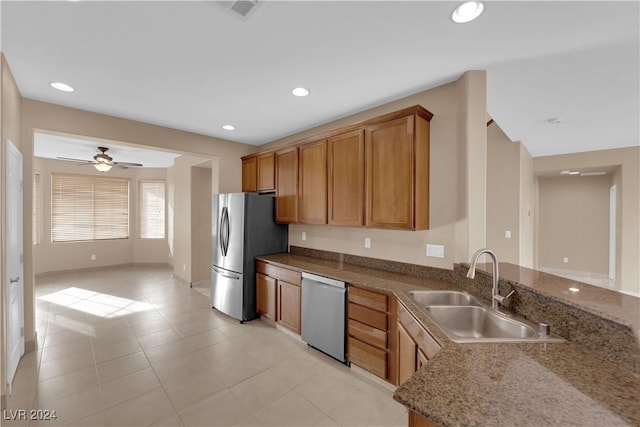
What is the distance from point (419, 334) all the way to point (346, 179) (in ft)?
5.78

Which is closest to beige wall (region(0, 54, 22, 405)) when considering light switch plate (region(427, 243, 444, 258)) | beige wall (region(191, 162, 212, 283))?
beige wall (region(191, 162, 212, 283))

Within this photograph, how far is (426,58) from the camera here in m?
2.09

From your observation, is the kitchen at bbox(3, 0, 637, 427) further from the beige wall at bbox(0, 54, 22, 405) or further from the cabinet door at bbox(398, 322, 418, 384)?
the cabinet door at bbox(398, 322, 418, 384)

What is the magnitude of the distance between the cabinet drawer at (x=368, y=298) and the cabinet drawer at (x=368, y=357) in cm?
37

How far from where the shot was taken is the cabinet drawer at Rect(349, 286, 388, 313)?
2303 mm

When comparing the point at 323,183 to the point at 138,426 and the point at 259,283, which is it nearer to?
the point at 259,283

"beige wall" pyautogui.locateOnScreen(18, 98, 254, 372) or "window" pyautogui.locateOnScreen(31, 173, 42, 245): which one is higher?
"beige wall" pyautogui.locateOnScreen(18, 98, 254, 372)

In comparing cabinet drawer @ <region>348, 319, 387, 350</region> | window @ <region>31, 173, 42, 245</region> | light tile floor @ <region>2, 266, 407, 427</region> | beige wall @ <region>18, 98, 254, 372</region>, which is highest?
beige wall @ <region>18, 98, 254, 372</region>

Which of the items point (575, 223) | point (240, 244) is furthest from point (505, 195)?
point (240, 244)

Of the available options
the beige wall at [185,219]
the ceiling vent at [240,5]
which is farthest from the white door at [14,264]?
the beige wall at [185,219]

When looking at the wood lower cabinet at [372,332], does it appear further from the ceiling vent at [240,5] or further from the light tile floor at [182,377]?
the ceiling vent at [240,5]

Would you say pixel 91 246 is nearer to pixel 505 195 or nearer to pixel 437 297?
pixel 437 297

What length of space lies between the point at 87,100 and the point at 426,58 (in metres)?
3.38

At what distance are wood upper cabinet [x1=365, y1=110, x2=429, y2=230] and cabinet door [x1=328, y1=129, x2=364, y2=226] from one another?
0.31 ft
